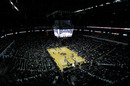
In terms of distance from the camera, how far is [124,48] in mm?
18922

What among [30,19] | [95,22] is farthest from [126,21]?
[30,19]

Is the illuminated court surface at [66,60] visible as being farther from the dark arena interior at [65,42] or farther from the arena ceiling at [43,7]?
the arena ceiling at [43,7]

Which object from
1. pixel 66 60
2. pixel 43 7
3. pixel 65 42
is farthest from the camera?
pixel 65 42

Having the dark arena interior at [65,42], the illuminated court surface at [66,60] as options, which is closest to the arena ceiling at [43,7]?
the dark arena interior at [65,42]

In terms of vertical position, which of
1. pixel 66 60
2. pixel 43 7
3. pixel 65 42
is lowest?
pixel 66 60

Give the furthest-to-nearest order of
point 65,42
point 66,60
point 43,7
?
point 65,42, point 66,60, point 43,7

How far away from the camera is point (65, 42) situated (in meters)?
30.0

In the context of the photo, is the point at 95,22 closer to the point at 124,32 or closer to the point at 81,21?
the point at 81,21

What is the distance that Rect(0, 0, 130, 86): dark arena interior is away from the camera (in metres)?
10.6

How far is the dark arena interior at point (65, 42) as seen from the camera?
10.6 meters

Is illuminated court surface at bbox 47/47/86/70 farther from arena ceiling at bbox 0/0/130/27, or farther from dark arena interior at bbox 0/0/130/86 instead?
arena ceiling at bbox 0/0/130/27

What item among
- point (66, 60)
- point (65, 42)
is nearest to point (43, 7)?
point (66, 60)

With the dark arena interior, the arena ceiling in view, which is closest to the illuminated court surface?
the dark arena interior

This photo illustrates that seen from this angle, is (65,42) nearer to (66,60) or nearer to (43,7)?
(66,60)
